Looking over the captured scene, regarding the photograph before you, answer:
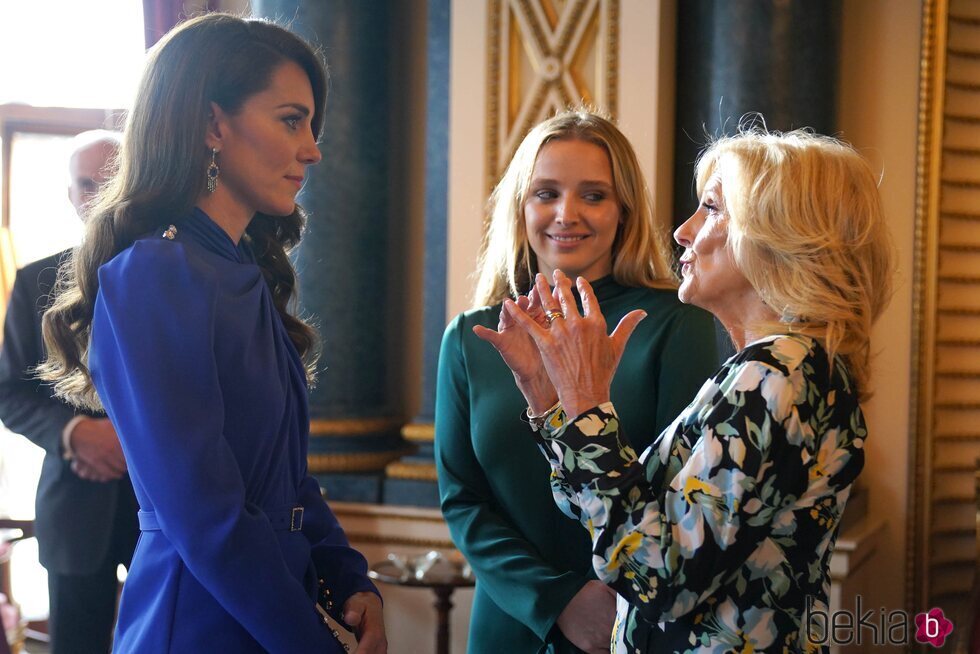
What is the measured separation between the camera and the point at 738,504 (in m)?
1.24

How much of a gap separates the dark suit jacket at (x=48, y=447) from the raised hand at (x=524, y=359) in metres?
1.41

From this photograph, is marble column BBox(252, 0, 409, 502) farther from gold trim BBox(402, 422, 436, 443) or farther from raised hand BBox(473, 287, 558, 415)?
raised hand BBox(473, 287, 558, 415)

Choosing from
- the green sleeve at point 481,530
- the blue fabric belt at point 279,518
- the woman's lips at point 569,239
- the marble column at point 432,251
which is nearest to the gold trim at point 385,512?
the marble column at point 432,251

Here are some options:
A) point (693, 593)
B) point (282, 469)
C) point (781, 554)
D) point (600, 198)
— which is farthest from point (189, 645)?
point (600, 198)

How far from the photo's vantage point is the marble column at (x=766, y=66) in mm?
3588

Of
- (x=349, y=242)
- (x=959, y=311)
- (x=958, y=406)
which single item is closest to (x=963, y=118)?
(x=959, y=311)

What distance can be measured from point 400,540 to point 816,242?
9.36 feet

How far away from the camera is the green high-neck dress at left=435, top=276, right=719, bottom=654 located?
179 cm

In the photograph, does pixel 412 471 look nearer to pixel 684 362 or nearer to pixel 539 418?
pixel 684 362

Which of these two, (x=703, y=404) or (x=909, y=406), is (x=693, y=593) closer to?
(x=703, y=404)

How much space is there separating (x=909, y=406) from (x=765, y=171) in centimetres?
283

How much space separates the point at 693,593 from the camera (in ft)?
4.17

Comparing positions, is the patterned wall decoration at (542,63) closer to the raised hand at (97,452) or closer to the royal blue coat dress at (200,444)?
the raised hand at (97,452)

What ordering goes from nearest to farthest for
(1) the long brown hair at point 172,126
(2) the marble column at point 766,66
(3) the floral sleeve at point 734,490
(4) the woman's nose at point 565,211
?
Result: (3) the floral sleeve at point 734,490 < (1) the long brown hair at point 172,126 < (4) the woman's nose at point 565,211 < (2) the marble column at point 766,66
